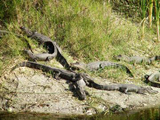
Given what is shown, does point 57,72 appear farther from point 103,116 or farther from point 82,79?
point 103,116

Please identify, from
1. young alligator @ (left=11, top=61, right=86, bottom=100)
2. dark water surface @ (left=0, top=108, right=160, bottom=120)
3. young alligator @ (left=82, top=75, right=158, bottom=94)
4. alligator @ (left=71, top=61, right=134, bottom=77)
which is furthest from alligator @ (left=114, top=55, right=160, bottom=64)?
dark water surface @ (left=0, top=108, right=160, bottom=120)

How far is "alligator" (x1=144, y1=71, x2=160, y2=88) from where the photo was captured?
8039 mm

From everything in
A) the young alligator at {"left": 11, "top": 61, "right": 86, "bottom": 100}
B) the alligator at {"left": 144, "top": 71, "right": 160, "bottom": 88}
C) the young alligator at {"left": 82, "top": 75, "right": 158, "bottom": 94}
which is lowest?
the alligator at {"left": 144, "top": 71, "right": 160, "bottom": 88}

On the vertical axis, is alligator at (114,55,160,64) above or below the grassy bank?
below

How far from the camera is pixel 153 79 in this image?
323 inches

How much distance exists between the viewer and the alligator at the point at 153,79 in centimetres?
804

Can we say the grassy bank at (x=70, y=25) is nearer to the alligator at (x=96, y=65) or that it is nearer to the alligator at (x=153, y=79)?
the alligator at (x=96, y=65)

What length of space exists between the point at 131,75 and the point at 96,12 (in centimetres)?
231

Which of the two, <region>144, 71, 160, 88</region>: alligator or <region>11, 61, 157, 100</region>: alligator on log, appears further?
<region>144, 71, 160, 88</region>: alligator

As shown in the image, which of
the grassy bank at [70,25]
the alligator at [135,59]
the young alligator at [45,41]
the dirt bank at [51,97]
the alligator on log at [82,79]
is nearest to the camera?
the dirt bank at [51,97]

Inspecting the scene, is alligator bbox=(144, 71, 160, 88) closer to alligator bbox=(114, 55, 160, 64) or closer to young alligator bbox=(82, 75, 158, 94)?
young alligator bbox=(82, 75, 158, 94)

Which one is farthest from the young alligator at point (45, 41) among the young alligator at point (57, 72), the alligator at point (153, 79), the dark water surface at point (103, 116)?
the dark water surface at point (103, 116)

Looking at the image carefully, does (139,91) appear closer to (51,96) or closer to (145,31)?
(51,96)

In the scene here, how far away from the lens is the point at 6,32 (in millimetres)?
8102
